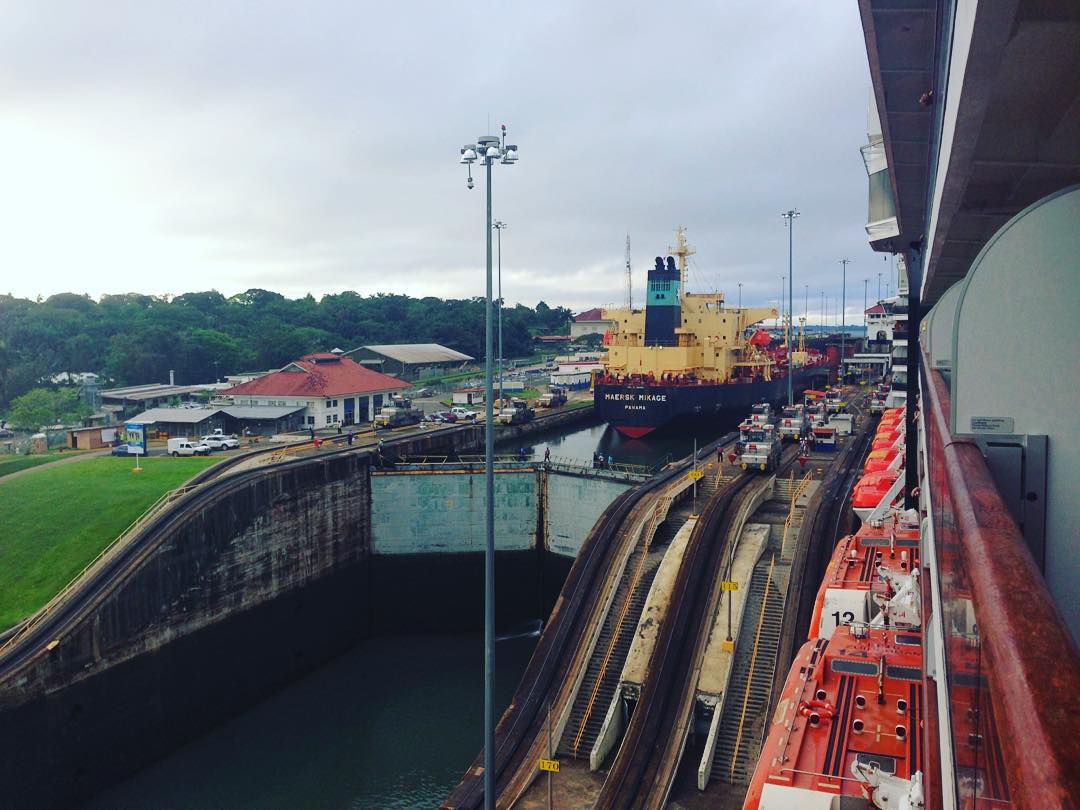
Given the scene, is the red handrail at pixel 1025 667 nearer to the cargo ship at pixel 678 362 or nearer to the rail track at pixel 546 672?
the rail track at pixel 546 672

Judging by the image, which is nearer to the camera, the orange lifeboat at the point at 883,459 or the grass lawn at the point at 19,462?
the orange lifeboat at the point at 883,459

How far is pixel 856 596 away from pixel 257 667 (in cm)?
2189

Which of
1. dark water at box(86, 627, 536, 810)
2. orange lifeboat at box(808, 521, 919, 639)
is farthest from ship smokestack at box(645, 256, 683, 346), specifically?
orange lifeboat at box(808, 521, 919, 639)

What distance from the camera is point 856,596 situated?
54.9 feet

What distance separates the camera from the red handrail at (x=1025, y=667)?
183 cm

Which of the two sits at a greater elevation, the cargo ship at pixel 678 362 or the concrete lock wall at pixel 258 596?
the cargo ship at pixel 678 362

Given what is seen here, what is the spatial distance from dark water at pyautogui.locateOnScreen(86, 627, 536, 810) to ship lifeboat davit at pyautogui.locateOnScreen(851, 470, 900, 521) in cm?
1340

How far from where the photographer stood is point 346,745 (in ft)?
83.8

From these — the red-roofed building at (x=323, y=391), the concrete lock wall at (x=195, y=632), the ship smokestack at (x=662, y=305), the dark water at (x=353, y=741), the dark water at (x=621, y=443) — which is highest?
the ship smokestack at (x=662, y=305)

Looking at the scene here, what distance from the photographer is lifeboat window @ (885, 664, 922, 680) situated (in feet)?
42.4

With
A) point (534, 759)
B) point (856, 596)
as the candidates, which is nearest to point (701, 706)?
point (534, 759)

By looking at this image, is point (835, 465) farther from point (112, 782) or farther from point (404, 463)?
point (112, 782)

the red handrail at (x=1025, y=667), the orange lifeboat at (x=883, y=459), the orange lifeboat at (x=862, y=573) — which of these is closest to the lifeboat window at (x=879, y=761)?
the orange lifeboat at (x=862, y=573)

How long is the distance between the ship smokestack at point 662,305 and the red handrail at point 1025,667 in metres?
67.2
